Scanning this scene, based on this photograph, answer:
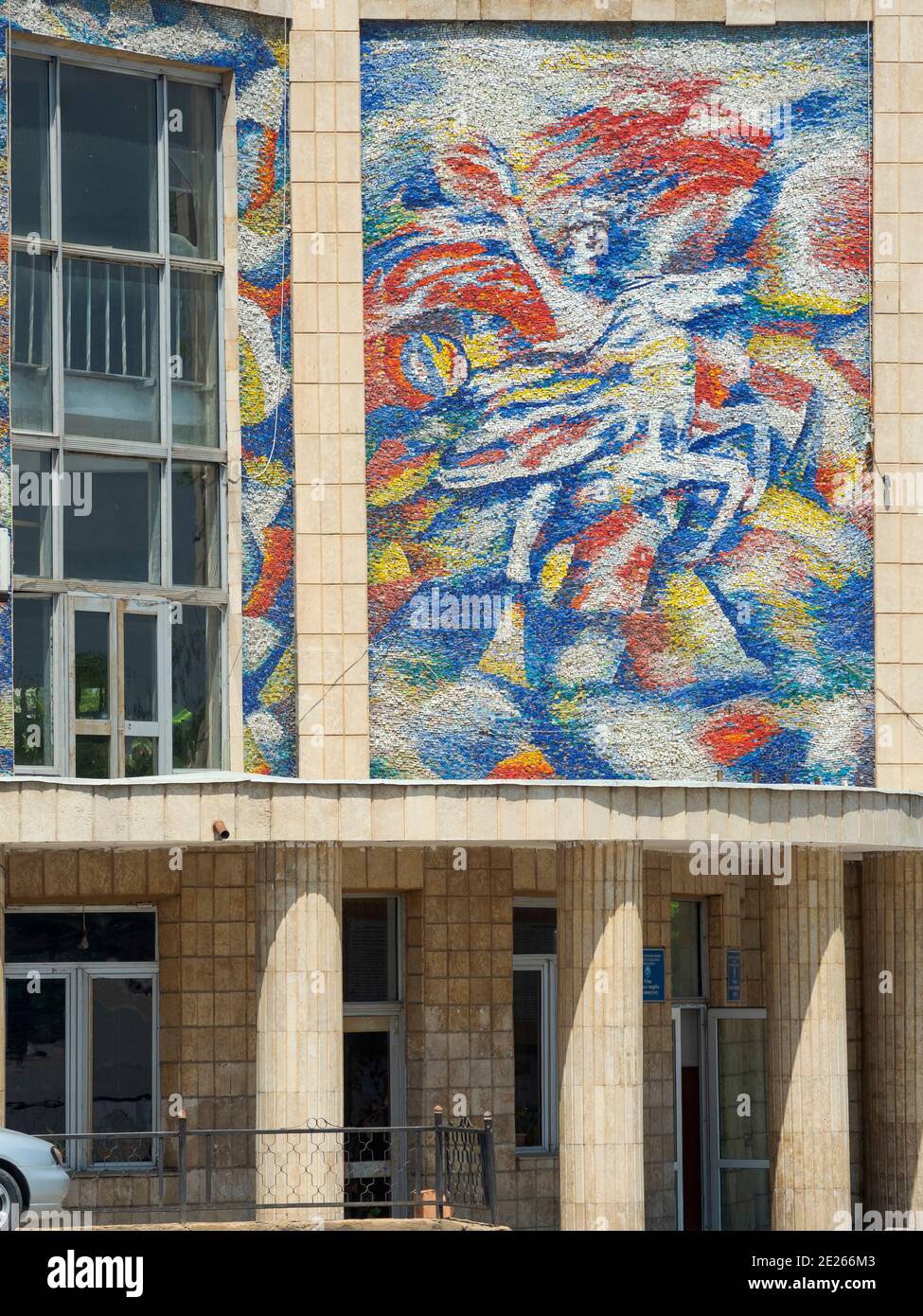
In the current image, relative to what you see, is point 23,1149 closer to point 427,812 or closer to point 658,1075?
point 427,812

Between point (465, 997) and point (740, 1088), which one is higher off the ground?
point (465, 997)

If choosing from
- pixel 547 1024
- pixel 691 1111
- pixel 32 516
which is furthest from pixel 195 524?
pixel 691 1111

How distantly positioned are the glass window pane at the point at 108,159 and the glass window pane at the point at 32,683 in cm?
411

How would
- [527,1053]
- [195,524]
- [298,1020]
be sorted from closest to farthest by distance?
1. [298,1020]
2. [195,524]
3. [527,1053]

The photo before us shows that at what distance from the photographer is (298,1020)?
93.2 ft

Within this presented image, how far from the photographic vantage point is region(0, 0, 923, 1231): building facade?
29.1 m

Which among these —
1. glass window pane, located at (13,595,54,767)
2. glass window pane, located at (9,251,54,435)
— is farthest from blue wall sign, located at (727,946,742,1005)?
glass window pane, located at (9,251,54,435)

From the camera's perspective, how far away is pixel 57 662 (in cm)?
2886

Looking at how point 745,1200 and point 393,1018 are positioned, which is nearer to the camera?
point 393,1018

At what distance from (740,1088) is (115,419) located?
1202 centimetres

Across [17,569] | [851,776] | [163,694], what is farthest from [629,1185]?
[17,569]

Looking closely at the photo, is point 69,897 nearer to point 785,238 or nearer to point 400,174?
point 400,174

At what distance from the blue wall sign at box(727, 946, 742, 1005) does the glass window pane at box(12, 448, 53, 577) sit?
1084 cm

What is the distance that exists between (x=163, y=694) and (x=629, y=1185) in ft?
24.0
